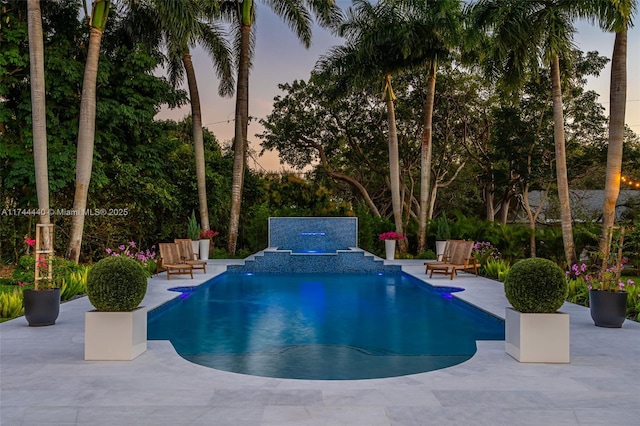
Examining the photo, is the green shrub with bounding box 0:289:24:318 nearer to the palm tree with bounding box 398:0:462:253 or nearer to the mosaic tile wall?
the mosaic tile wall

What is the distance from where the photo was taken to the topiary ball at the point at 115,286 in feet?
18.8

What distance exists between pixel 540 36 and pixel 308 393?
13.6m

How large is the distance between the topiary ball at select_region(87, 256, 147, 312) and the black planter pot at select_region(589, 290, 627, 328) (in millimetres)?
6285

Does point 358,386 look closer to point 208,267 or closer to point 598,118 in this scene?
point 208,267

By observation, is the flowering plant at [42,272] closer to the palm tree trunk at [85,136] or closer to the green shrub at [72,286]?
the green shrub at [72,286]

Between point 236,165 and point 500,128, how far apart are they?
1268 centimetres

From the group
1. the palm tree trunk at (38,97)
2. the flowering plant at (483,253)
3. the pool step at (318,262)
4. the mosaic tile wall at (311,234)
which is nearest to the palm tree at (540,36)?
the flowering plant at (483,253)

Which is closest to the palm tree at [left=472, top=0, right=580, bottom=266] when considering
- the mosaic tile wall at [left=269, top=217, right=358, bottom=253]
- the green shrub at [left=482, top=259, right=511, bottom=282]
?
the green shrub at [left=482, top=259, right=511, bottom=282]

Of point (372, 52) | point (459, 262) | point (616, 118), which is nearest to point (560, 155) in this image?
point (616, 118)

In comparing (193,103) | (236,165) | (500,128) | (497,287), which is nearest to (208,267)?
(236,165)

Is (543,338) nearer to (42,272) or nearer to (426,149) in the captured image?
(42,272)

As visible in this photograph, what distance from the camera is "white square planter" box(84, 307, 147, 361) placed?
5.69m

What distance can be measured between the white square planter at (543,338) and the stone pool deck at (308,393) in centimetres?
13

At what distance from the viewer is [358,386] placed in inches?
190
